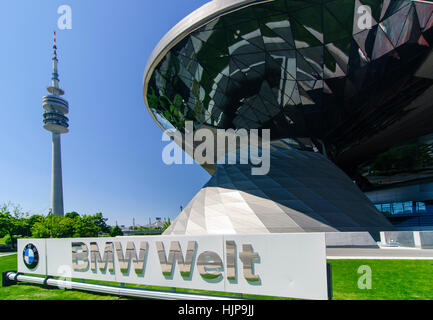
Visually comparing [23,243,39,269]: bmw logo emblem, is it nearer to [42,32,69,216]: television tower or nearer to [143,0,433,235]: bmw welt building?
[143,0,433,235]: bmw welt building

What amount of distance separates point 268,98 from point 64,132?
9209cm

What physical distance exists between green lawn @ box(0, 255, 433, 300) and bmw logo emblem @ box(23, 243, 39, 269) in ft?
2.12

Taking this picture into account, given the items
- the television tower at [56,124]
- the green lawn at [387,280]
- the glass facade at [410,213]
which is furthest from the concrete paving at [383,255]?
the television tower at [56,124]

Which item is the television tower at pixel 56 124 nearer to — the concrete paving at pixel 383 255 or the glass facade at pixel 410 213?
the glass facade at pixel 410 213

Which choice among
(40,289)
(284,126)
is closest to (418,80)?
(284,126)

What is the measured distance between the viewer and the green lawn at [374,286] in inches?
213

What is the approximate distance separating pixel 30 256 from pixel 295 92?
17487mm

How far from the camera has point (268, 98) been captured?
749 inches

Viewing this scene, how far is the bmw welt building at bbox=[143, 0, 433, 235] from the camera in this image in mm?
13133

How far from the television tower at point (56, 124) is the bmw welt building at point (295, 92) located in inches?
2991

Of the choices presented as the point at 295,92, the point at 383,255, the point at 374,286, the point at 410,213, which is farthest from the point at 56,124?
the point at 374,286

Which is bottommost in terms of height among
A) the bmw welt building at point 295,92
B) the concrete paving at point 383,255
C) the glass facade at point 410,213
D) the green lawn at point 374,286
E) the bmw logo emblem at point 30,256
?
→ the glass facade at point 410,213

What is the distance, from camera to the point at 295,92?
59.6 feet
